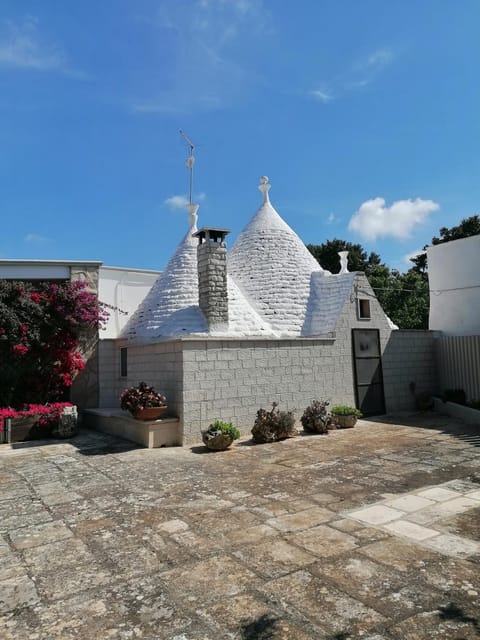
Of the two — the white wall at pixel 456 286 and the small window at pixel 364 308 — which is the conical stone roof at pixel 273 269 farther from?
the white wall at pixel 456 286

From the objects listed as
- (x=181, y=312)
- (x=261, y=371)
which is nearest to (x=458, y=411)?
(x=261, y=371)

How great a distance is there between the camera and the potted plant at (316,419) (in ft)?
32.9

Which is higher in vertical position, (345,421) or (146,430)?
(146,430)

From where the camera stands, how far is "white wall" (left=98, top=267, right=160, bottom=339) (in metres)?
13.6

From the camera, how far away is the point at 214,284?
10.7 m

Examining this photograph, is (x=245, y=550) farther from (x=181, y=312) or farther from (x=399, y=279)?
(x=399, y=279)

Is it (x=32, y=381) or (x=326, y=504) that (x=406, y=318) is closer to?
(x=32, y=381)

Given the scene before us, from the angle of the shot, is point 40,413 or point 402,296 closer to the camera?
point 40,413

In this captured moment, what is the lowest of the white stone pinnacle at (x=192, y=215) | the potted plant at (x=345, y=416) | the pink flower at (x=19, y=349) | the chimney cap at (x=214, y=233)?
the potted plant at (x=345, y=416)

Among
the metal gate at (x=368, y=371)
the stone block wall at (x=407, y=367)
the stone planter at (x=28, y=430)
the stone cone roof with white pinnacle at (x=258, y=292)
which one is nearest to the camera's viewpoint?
the stone planter at (x=28, y=430)

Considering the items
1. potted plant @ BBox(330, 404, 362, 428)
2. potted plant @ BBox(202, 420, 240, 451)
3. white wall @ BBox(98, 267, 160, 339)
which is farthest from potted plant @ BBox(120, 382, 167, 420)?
white wall @ BBox(98, 267, 160, 339)

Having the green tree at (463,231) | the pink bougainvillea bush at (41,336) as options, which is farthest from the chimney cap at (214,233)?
the green tree at (463,231)

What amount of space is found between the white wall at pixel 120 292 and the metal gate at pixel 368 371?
689cm

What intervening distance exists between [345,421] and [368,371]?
2.44 m
